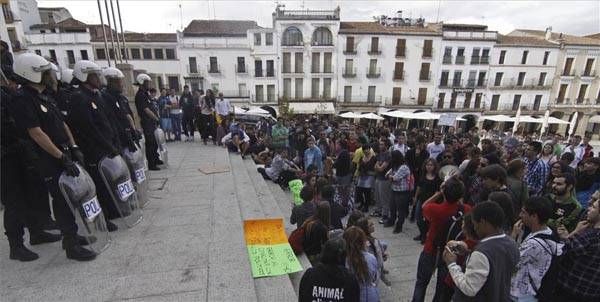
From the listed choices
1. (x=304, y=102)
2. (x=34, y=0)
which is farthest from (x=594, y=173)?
(x=34, y=0)

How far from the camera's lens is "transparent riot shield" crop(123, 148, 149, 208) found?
4457mm

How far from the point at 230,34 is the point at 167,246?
103 feet

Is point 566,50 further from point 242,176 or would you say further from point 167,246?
point 167,246

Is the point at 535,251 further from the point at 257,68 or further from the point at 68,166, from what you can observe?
the point at 257,68

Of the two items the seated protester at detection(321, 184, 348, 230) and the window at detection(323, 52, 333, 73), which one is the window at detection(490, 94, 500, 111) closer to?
the window at detection(323, 52, 333, 73)

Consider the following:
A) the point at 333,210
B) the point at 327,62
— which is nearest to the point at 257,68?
the point at 327,62

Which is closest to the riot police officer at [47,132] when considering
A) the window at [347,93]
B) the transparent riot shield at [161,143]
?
the transparent riot shield at [161,143]

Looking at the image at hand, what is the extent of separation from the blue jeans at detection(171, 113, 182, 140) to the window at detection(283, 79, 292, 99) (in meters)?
21.1

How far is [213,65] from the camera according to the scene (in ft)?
100

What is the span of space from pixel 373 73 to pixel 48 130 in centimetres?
3101

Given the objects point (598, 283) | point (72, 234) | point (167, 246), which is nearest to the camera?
point (598, 283)

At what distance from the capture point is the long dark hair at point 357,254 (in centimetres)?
283

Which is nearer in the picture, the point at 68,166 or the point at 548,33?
the point at 68,166

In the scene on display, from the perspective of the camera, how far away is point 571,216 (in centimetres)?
356
